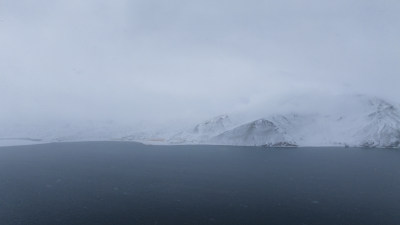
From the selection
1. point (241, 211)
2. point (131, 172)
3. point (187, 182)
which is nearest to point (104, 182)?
point (131, 172)

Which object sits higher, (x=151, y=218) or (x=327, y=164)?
(x=327, y=164)

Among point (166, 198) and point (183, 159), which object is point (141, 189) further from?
point (183, 159)

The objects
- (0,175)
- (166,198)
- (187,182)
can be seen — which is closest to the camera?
(166,198)

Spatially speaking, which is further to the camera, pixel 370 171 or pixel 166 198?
pixel 370 171

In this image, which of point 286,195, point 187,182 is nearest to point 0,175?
point 187,182

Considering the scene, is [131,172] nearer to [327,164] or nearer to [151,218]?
[151,218]

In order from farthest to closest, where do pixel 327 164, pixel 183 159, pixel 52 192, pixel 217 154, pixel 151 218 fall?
pixel 217 154 → pixel 183 159 → pixel 327 164 → pixel 52 192 → pixel 151 218
